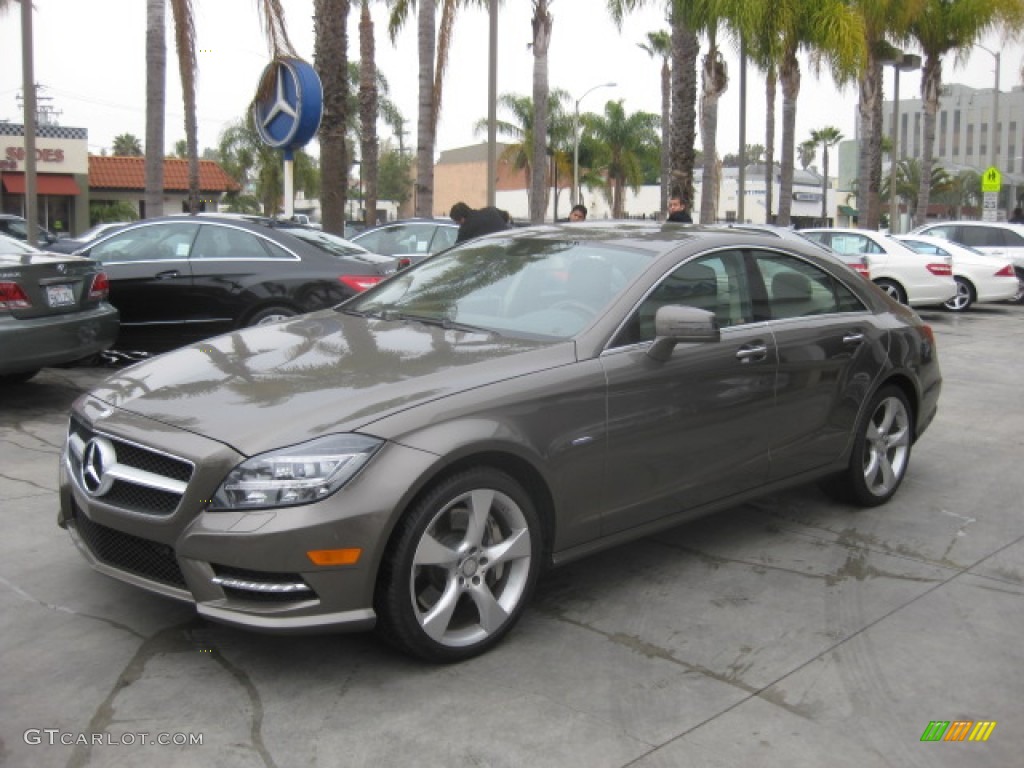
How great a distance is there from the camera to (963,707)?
358 cm

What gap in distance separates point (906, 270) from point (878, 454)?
12.5 metres

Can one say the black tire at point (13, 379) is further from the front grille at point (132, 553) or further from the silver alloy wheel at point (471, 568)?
the silver alloy wheel at point (471, 568)

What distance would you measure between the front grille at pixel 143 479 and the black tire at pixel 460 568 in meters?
0.74

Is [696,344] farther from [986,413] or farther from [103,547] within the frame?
[986,413]

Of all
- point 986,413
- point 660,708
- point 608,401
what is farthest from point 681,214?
point 660,708

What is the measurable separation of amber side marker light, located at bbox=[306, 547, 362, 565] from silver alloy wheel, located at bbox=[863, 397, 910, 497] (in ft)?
10.7

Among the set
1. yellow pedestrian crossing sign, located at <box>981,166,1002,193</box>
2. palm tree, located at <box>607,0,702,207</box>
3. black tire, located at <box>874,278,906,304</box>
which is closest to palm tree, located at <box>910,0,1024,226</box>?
yellow pedestrian crossing sign, located at <box>981,166,1002,193</box>

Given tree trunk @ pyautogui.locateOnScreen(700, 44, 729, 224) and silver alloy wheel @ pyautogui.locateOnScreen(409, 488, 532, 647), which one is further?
tree trunk @ pyautogui.locateOnScreen(700, 44, 729, 224)

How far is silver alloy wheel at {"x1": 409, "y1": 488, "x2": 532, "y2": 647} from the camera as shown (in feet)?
11.9

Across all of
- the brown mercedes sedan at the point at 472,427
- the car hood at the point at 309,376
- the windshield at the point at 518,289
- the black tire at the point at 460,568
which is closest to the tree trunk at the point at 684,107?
the brown mercedes sedan at the point at 472,427

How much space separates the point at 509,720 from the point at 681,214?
9957mm

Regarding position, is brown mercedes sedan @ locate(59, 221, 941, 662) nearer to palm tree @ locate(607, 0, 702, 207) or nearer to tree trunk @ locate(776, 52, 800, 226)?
palm tree @ locate(607, 0, 702, 207)

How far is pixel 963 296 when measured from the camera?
19172mm

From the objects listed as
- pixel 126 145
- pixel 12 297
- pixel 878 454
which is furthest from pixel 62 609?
pixel 126 145
